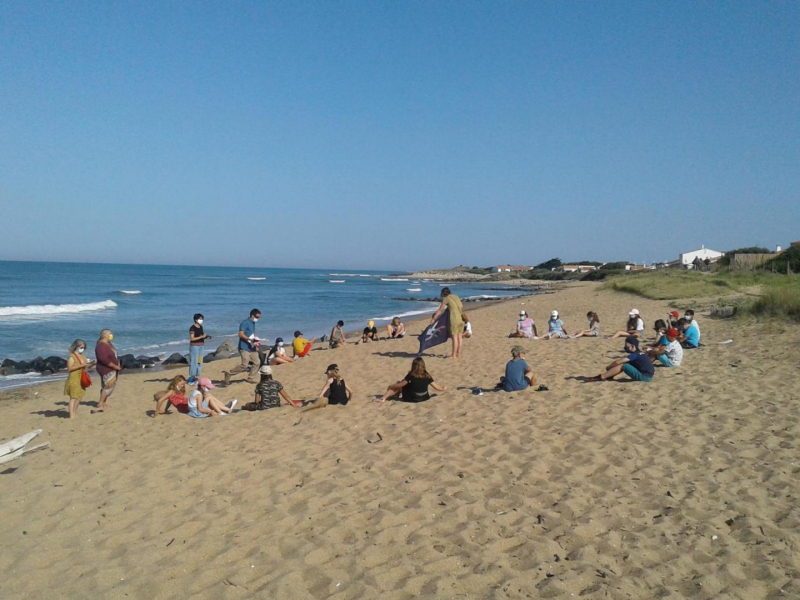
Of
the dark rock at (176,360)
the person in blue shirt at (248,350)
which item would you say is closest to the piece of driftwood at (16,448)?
the person in blue shirt at (248,350)

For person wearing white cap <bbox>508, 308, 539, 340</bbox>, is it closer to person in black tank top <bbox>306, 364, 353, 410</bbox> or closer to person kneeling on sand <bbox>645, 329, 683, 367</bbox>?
person kneeling on sand <bbox>645, 329, 683, 367</bbox>

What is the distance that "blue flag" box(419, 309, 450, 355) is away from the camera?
1198 centimetres

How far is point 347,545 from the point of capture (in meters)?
4.08

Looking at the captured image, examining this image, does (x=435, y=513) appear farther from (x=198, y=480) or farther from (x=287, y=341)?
(x=287, y=341)

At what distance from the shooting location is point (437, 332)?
1209 cm

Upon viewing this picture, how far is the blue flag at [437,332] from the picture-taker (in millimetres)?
11977

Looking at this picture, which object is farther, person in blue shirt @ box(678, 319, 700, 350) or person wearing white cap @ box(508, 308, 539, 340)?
person wearing white cap @ box(508, 308, 539, 340)

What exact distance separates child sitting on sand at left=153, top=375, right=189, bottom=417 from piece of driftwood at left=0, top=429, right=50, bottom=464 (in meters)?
1.65

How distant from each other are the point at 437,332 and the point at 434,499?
7.42 m

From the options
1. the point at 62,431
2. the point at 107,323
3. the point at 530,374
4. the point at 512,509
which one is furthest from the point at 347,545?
the point at 107,323

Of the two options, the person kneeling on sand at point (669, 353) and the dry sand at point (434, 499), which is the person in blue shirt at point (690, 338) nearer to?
the person kneeling on sand at point (669, 353)

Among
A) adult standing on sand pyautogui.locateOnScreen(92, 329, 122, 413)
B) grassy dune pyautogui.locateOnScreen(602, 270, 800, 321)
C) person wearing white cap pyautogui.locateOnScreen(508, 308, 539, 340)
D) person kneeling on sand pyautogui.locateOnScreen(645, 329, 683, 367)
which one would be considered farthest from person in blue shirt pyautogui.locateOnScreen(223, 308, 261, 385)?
grassy dune pyautogui.locateOnScreen(602, 270, 800, 321)

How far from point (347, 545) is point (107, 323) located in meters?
26.1

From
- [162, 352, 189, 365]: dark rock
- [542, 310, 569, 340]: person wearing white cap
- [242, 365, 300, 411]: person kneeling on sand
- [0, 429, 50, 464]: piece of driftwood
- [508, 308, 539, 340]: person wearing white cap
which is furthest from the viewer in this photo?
[162, 352, 189, 365]: dark rock
